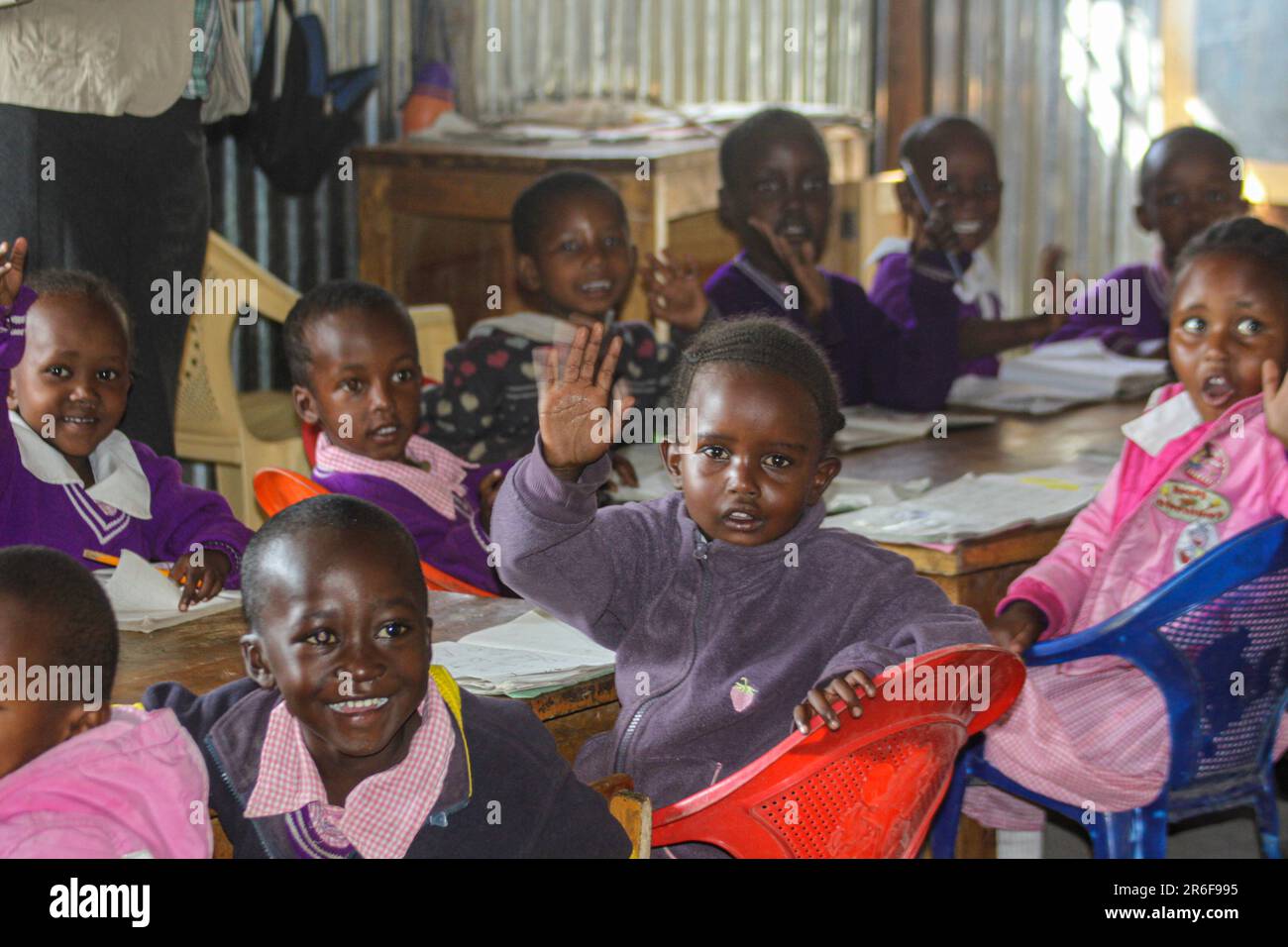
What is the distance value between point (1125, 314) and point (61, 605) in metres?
3.29

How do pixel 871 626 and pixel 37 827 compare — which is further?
pixel 871 626

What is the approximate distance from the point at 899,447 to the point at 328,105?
77.1 inches

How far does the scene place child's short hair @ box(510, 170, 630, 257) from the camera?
141 inches

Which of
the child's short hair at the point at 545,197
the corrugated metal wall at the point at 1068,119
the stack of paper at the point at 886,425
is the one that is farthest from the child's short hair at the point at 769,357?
the corrugated metal wall at the point at 1068,119

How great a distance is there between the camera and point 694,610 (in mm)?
2047

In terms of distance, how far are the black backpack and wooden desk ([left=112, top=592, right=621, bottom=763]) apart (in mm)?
2465

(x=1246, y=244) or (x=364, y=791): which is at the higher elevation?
(x=1246, y=244)

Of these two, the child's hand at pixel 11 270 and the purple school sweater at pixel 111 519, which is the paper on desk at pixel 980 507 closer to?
the purple school sweater at pixel 111 519

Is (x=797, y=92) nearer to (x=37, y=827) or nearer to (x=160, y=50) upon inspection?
(x=160, y=50)

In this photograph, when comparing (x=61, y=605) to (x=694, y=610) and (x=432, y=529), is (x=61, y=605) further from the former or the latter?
(x=432, y=529)

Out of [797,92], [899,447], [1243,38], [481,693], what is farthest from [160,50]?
[1243,38]

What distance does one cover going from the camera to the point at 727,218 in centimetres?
414

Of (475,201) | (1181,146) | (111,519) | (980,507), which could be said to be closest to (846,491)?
(980,507)

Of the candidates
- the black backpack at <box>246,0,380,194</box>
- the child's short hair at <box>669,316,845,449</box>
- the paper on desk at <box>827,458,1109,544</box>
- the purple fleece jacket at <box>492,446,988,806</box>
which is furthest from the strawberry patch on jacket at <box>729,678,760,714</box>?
the black backpack at <box>246,0,380,194</box>
